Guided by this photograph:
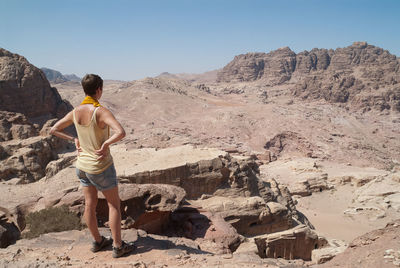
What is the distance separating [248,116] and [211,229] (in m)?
28.9

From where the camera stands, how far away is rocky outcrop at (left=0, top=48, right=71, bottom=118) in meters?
20.9

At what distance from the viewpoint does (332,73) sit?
5462 cm

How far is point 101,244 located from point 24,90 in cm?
2191

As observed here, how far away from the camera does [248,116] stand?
34750 mm

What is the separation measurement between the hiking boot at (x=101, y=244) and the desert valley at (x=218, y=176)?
9 centimetres

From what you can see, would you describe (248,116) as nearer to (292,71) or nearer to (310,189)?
(310,189)

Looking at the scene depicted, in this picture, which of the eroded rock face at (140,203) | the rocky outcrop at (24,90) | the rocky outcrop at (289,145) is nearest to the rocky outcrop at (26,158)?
the rocky outcrop at (24,90)

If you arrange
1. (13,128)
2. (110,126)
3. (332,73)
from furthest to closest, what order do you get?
1. (332,73)
2. (13,128)
3. (110,126)

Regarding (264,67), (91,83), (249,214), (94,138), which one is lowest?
(249,214)

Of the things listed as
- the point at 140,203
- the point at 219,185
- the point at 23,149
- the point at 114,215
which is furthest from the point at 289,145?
the point at 114,215

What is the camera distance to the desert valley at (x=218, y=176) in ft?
14.8

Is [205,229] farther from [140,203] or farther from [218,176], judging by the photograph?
[218,176]

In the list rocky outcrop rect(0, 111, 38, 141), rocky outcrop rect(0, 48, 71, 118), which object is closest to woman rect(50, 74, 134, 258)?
rocky outcrop rect(0, 111, 38, 141)

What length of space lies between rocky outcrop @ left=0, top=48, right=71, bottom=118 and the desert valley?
9 cm
